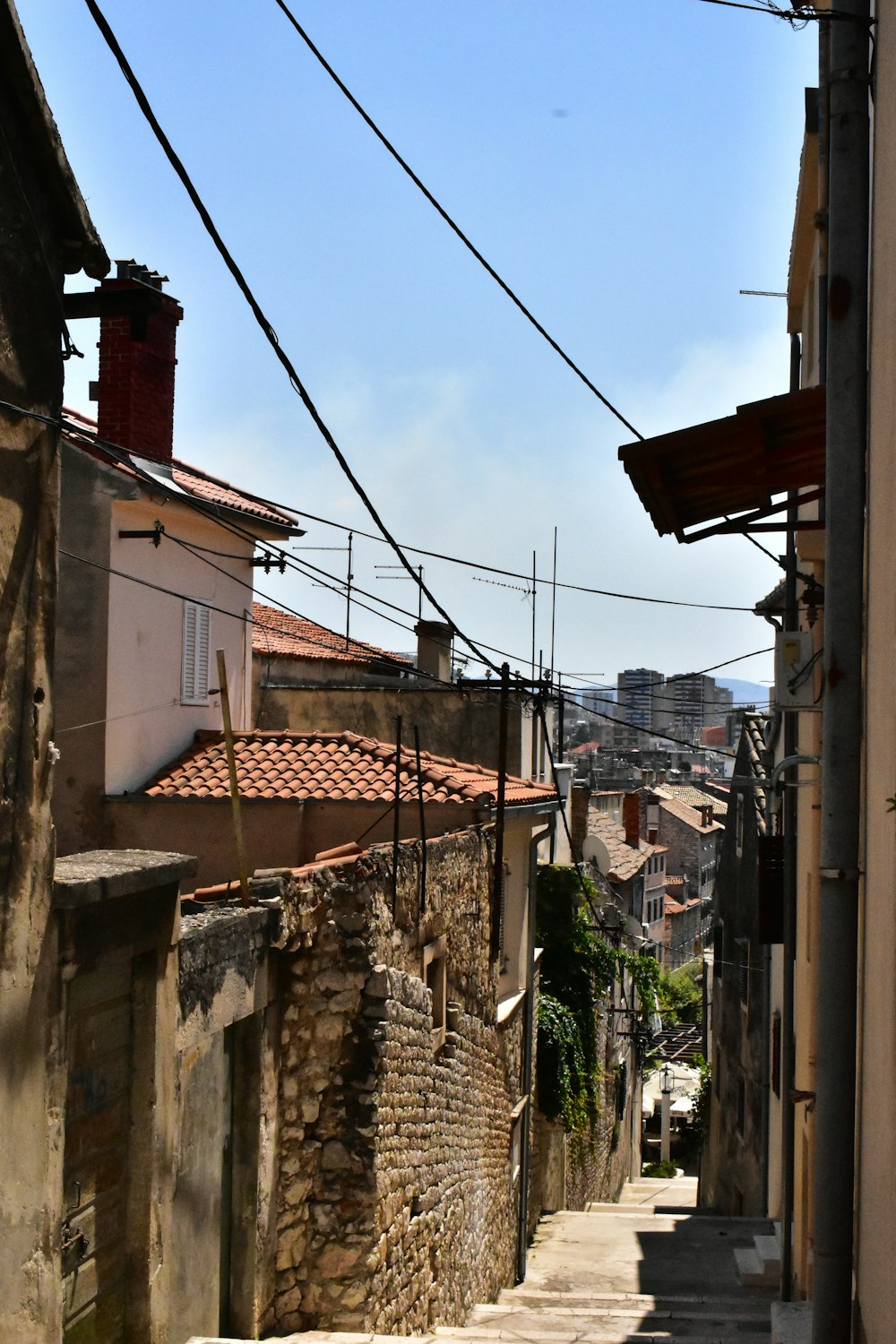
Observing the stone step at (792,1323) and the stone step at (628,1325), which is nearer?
the stone step at (792,1323)

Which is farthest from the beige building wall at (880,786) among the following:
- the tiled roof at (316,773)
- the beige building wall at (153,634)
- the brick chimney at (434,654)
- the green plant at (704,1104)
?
the green plant at (704,1104)

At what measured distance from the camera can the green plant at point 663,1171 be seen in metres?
37.8

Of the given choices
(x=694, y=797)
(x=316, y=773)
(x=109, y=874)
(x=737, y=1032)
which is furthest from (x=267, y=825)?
(x=694, y=797)

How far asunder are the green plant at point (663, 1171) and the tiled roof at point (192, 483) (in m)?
26.2

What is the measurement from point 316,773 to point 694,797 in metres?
67.9

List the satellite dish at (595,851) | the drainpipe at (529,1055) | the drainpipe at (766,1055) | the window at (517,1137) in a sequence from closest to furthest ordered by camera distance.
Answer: the window at (517,1137)
the drainpipe at (766,1055)
the drainpipe at (529,1055)
the satellite dish at (595,851)

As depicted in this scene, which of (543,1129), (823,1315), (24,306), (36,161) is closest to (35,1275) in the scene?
(823,1315)

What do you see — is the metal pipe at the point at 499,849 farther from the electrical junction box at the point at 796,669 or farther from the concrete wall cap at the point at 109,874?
the concrete wall cap at the point at 109,874

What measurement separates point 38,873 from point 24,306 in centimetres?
255

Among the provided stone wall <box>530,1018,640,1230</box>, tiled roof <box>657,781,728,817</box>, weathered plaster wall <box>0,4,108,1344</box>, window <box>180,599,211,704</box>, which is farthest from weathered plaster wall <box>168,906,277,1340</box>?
tiled roof <box>657,781,728,817</box>

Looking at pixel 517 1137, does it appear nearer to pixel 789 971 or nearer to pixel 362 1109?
pixel 789 971

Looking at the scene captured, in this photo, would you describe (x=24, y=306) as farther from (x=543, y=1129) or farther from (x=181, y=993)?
(x=543, y=1129)

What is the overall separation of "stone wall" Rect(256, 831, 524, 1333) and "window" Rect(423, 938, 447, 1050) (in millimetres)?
148

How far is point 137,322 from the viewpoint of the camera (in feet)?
22.2
